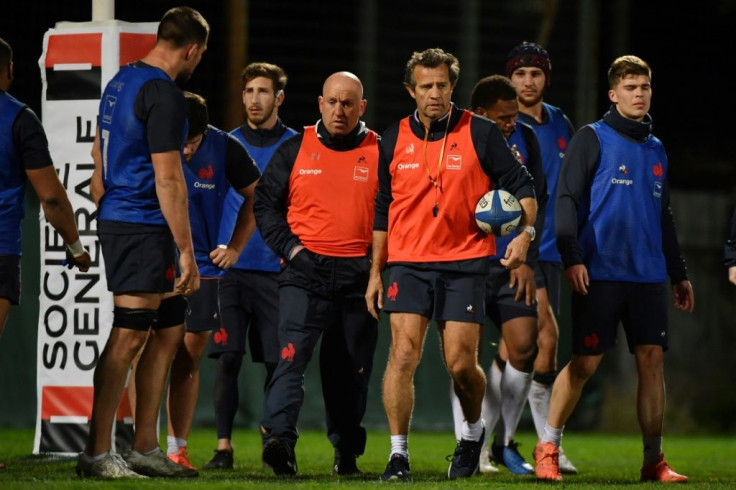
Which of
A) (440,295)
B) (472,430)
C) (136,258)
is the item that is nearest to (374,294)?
(440,295)

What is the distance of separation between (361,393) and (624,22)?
1081 cm

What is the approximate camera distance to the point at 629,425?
1594cm

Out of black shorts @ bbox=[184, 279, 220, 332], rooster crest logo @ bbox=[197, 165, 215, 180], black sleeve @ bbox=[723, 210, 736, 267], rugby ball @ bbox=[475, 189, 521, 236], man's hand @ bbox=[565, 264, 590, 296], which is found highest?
rooster crest logo @ bbox=[197, 165, 215, 180]

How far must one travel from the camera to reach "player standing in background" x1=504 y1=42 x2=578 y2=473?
10.2 metres

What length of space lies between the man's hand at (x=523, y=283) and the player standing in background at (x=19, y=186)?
2.78 meters

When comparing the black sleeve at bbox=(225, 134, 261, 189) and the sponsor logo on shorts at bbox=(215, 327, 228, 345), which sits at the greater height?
the black sleeve at bbox=(225, 134, 261, 189)

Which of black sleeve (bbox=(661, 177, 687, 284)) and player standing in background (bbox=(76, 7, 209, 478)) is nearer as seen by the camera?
player standing in background (bbox=(76, 7, 209, 478))

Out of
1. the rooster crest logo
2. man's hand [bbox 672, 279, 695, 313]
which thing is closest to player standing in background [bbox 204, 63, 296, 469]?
the rooster crest logo

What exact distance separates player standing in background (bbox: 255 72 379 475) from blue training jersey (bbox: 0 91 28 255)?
4.53 ft

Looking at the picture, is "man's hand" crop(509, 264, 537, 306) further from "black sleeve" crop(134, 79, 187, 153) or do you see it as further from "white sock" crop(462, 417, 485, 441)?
"black sleeve" crop(134, 79, 187, 153)

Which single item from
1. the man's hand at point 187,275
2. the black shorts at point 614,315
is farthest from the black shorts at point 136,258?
the black shorts at point 614,315

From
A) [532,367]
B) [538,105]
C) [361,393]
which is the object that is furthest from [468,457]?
[538,105]

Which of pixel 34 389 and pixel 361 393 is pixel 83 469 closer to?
pixel 361 393

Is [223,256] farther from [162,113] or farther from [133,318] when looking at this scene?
[162,113]
